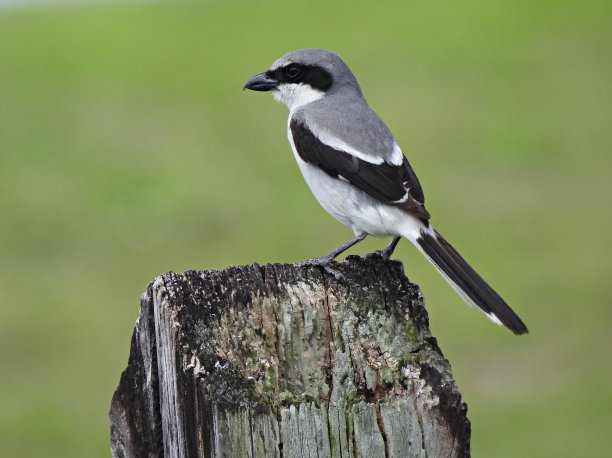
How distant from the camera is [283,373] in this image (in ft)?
9.86

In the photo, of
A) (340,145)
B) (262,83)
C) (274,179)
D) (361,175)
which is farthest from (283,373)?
(274,179)

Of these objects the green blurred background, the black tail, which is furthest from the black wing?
the green blurred background

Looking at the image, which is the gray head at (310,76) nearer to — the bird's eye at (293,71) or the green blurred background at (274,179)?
the bird's eye at (293,71)

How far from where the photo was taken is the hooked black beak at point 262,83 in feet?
20.3

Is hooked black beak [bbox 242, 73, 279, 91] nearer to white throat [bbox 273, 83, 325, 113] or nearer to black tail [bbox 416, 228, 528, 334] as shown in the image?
white throat [bbox 273, 83, 325, 113]

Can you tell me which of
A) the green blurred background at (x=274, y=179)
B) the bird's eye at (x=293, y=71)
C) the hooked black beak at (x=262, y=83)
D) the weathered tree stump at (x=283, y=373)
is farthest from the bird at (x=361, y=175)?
the green blurred background at (x=274, y=179)

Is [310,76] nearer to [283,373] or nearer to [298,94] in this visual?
[298,94]

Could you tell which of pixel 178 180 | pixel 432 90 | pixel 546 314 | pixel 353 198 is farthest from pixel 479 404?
pixel 432 90

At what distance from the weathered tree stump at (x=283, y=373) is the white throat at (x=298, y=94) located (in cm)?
289

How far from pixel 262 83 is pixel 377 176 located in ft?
4.22

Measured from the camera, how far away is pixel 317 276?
3.27 metres

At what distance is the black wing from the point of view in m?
5.13

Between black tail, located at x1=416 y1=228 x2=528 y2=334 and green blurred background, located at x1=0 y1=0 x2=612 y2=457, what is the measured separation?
3929 mm

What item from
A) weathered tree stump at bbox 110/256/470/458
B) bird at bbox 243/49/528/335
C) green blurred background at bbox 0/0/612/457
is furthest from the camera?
green blurred background at bbox 0/0/612/457
